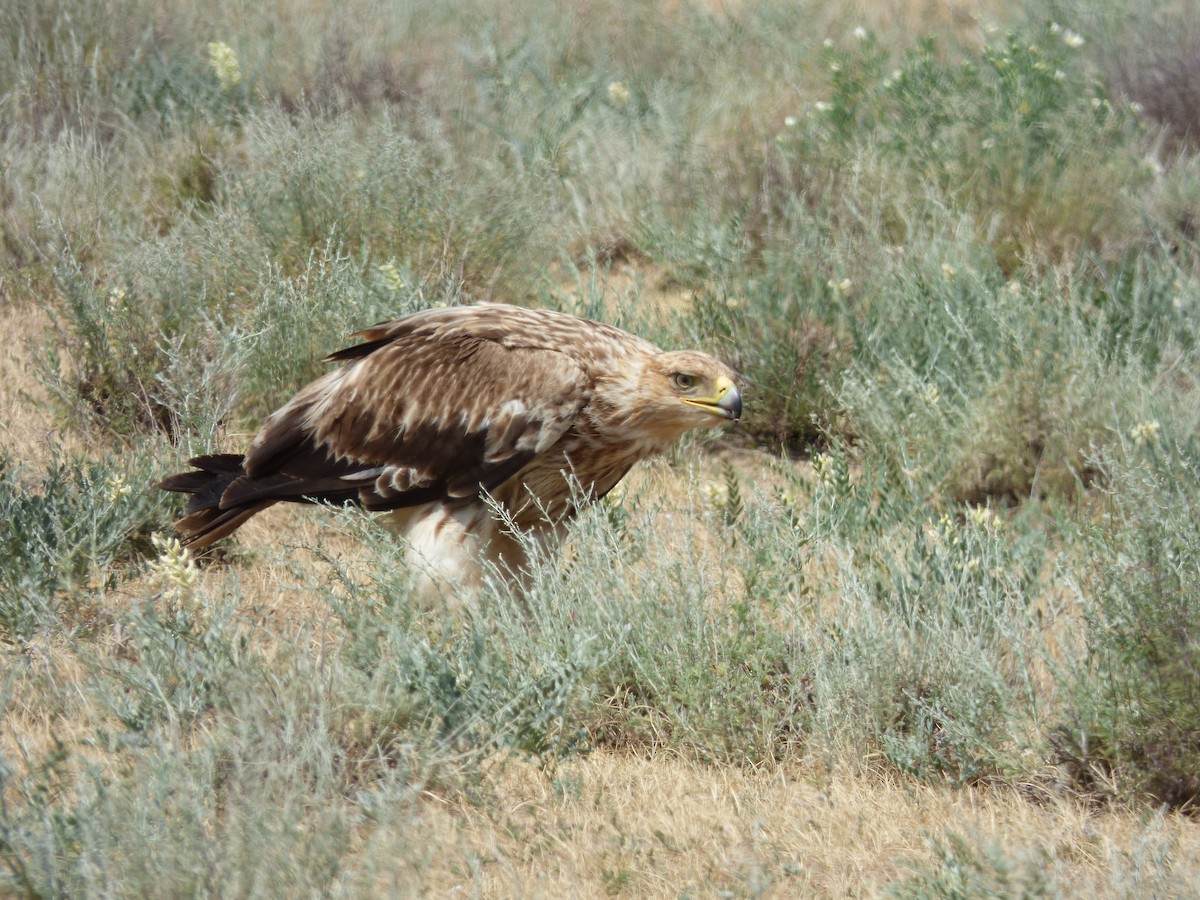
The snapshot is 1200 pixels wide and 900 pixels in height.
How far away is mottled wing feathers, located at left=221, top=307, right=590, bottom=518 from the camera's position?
4.95 meters

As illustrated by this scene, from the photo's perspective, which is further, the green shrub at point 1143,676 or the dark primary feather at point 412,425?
the dark primary feather at point 412,425

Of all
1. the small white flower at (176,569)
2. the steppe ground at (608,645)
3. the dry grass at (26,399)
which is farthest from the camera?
the dry grass at (26,399)

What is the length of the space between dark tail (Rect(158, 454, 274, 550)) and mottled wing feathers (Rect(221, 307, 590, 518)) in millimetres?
79

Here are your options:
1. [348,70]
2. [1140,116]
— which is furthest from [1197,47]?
[348,70]

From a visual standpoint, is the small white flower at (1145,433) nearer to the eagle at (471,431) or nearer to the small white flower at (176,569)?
the eagle at (471,431)

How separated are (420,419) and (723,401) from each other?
1.12m

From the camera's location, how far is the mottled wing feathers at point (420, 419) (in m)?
4.95

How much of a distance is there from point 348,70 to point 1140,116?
17.3 feet

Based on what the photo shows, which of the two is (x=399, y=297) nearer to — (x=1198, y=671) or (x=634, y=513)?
(x=634, y=513)

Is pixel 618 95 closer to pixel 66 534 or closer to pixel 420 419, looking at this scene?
pixel 420 419

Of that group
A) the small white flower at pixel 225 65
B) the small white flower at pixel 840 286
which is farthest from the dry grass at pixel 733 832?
the small white flower at pixel 225 65

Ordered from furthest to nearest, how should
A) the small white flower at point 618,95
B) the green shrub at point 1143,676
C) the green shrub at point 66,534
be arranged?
the small white flower at point 618,95 → the green shrub at point 66,534 → the green shrub at point 1143,676

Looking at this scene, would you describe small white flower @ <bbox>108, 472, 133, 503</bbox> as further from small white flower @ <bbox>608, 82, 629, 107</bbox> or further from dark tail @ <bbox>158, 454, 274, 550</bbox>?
small white flower @ <bbox>608, 82, 629, 107</bbox>

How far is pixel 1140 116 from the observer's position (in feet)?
30.1
